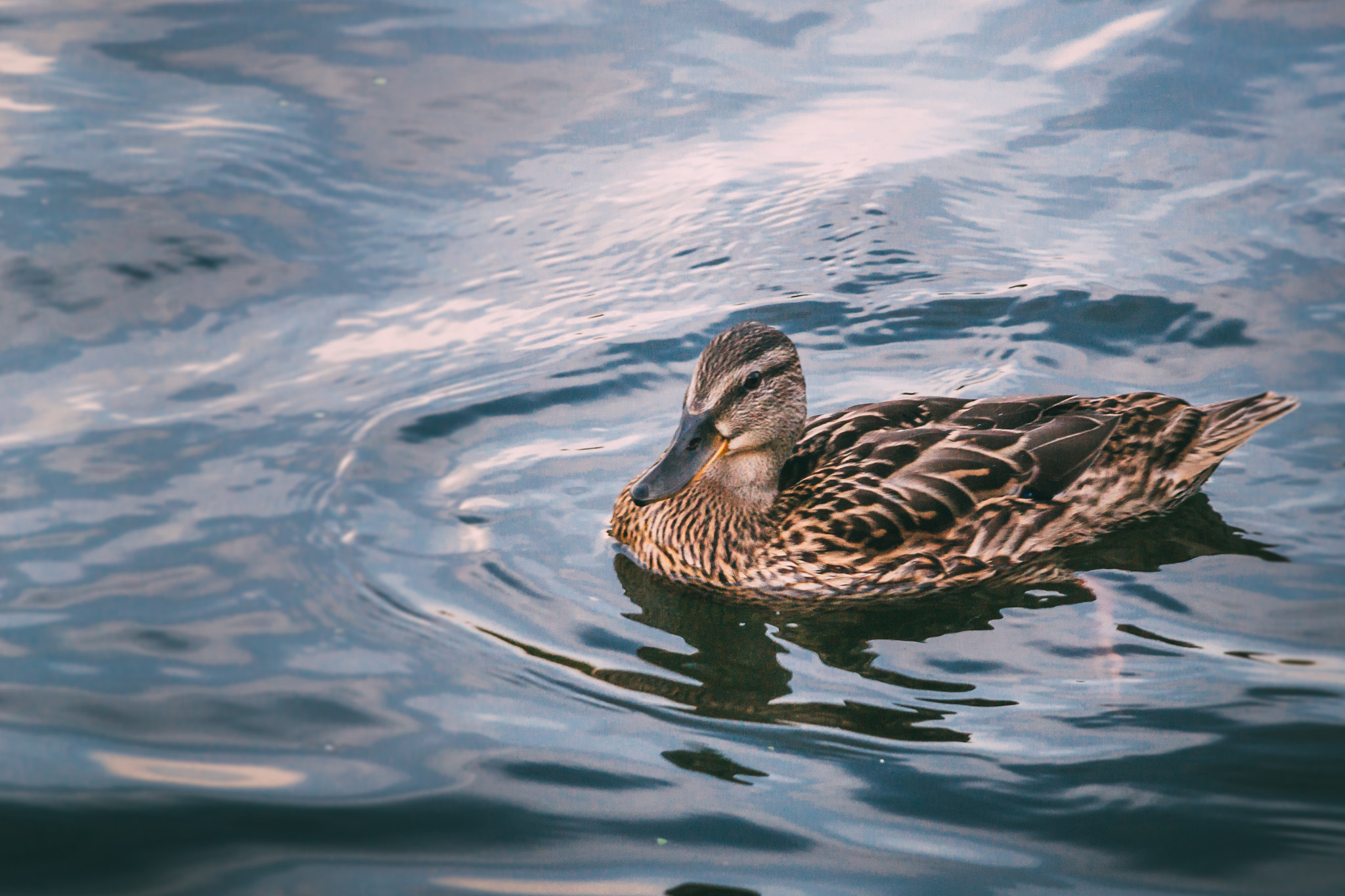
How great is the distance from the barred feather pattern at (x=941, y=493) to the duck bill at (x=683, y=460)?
0.45 metres

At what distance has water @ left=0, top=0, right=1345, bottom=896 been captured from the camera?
458 centimetres

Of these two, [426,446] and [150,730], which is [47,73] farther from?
[150,730]

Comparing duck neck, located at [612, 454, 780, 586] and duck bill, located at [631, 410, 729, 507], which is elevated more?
duck bill, located at [631, 410, 729, 507]

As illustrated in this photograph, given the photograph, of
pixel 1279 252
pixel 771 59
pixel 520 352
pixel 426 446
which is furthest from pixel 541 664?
pixel 771 59

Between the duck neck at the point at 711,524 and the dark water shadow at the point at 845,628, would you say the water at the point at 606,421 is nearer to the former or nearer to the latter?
the dark water shadow at the point at 845,628

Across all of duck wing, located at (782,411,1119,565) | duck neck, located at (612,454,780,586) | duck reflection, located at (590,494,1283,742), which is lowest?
duck reflection, located at (590,494,1283,742)

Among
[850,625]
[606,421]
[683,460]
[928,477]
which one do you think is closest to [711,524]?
[683,460]

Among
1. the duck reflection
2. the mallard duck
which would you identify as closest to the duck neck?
the mallard duck

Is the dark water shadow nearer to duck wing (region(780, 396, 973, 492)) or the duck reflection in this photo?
the duck reflection

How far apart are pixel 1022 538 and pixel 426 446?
3.15 m

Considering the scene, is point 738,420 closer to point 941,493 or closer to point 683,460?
point 683,460

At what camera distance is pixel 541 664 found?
5.51 metres

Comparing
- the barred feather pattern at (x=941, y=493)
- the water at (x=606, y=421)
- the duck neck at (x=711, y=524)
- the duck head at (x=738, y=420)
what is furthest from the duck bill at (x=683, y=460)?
the water at (x=606, y=421)

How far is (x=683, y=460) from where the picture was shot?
6.18 meters
